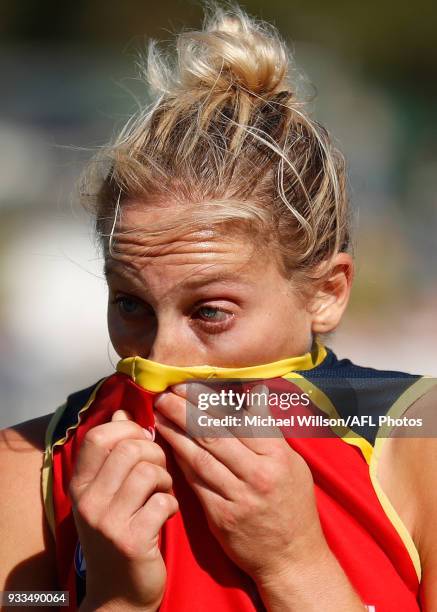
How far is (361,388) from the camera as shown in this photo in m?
1.93

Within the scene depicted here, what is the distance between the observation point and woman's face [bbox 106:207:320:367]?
178 centimetres

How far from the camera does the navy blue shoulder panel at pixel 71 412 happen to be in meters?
1.99

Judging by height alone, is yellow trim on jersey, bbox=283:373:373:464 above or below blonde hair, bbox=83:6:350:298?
below

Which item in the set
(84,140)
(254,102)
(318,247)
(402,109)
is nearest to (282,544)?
(318,247)

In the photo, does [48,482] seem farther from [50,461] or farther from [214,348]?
[214,348]

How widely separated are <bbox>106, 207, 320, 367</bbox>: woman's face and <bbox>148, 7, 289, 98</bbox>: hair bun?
0.40 m

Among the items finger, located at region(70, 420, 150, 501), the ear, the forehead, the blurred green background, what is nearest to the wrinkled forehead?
the forehead

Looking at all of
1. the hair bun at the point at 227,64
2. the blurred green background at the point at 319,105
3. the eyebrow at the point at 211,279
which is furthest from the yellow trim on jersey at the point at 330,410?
the blurred green background at the point at 319,105

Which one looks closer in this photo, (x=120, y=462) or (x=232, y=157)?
(x=120, y=462)

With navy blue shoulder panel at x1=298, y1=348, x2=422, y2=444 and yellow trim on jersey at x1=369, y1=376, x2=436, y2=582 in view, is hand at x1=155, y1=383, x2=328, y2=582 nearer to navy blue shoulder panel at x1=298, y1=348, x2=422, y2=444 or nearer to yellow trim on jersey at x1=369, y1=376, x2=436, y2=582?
yellow trim on jersey at x1=369, y1=376, x2=436, y2=582

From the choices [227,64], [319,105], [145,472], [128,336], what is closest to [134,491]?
[145,472]

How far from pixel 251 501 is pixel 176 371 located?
29cm

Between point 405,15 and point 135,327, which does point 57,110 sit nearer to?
point 405,15

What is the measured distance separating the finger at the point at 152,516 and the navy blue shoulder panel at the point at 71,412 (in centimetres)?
42
